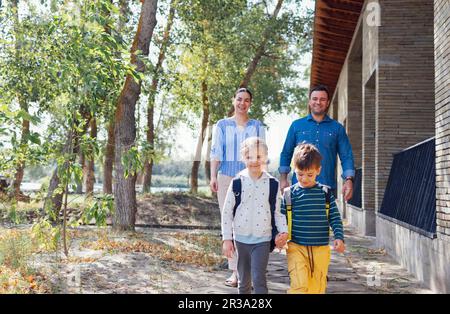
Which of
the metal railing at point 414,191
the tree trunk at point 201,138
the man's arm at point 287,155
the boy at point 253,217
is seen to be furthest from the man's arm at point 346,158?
the tree trunk at point 201,138

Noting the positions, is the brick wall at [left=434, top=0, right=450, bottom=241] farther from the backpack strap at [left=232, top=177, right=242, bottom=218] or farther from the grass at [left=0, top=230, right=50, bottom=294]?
the grass at [left=0, top=230, right=50, bottom=294]

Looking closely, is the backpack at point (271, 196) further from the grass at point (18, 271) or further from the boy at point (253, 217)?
the grass at point (18, 271)

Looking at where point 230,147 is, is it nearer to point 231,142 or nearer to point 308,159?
point 231,142

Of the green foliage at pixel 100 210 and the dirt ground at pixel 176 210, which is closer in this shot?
the green foliage at pixel 100 210

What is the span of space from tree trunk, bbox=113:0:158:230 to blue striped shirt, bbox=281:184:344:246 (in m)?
6.85

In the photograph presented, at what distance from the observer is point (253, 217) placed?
435 centimetres

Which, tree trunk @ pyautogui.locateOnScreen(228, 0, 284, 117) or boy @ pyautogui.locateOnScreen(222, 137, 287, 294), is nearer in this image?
boy @ pyautogui.locateOnScreen(222, 137, 287, 294)

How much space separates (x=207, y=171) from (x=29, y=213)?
14128 millimetres

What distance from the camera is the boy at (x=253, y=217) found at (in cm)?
433

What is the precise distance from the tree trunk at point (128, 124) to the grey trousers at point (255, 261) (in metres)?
6.66

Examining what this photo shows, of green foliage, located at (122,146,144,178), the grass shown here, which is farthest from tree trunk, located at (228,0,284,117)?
the grass

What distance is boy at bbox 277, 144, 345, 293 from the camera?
14.0 feet

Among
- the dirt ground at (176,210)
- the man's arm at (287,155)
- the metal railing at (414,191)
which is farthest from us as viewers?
the dirt ground at (176,210)
